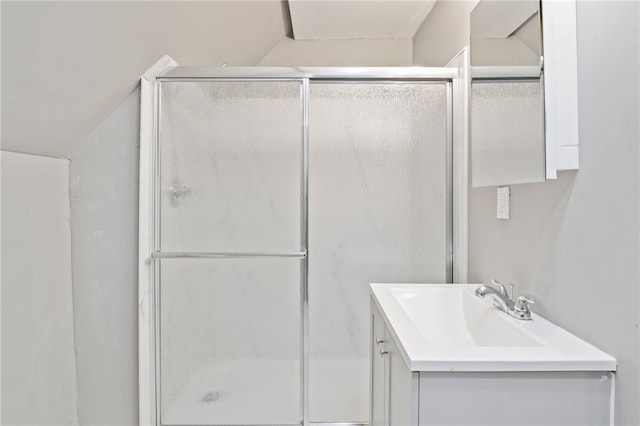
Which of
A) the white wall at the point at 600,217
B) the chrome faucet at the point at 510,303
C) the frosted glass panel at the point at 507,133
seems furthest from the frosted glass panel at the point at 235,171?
the white wall at the point at 600,217

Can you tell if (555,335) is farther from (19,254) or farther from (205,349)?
(19,254)

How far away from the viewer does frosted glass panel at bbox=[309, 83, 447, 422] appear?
6.18 ft

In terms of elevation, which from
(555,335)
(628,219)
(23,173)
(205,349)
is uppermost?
(23,173)

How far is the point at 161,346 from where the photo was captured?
73.6 inches

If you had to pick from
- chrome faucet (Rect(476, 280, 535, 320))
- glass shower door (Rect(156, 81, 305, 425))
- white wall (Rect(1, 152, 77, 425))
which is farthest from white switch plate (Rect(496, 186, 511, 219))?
white wall (Rect(1, 152, 77, 425))

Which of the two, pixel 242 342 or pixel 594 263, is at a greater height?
pixel 594 263

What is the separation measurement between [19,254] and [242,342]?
1015 mm

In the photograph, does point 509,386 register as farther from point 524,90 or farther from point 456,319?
point 524,90

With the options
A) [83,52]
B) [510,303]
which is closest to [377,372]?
[510,303]

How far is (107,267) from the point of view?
184 cm

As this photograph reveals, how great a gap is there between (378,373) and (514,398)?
62cm

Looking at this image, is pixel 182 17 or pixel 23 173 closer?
pixel 23 173

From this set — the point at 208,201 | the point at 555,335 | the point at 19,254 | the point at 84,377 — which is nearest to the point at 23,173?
the point at 19,254

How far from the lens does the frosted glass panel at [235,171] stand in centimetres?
187
